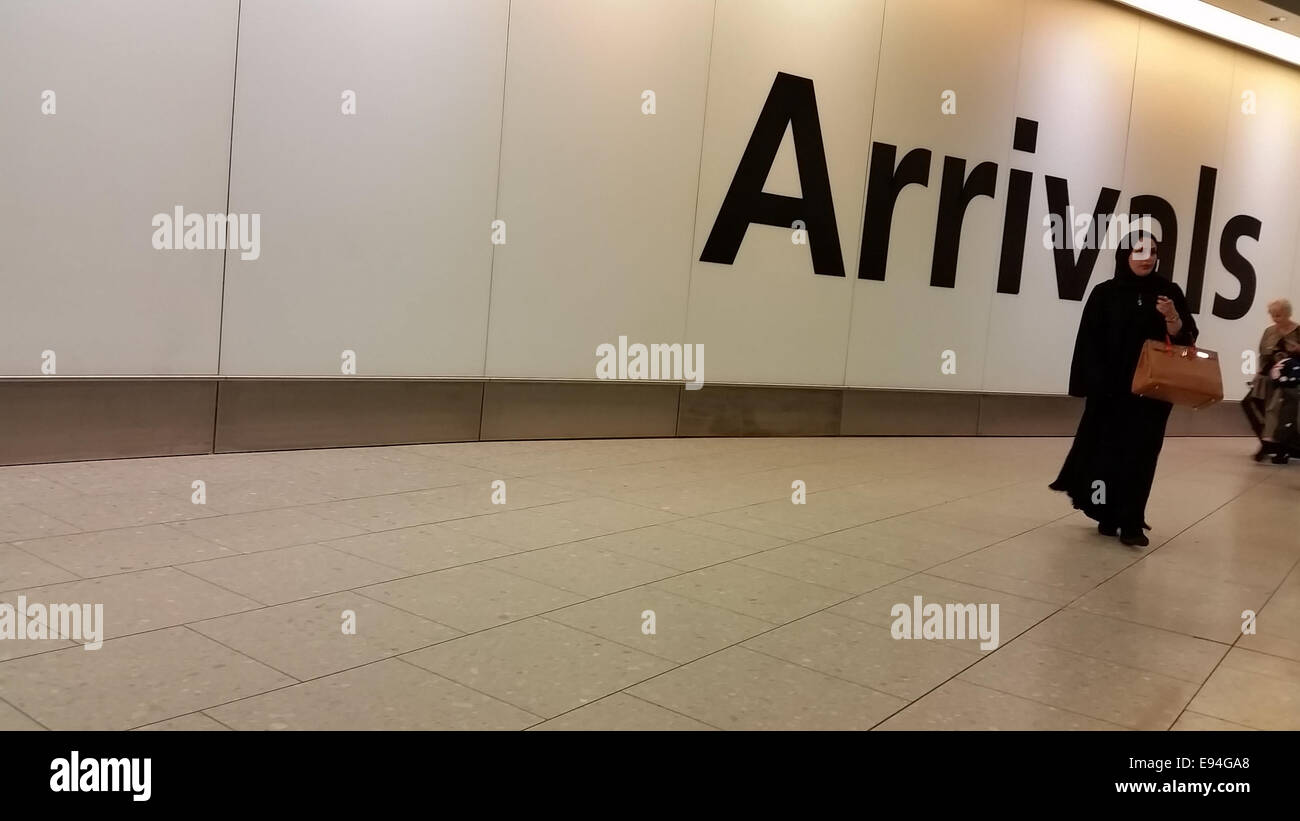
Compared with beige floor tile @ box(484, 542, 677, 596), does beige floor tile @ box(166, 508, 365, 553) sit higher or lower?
higher

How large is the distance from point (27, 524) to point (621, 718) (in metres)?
3.53

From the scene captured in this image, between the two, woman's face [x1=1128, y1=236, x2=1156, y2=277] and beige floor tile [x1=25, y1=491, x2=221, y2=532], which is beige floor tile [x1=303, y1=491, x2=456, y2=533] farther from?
woman's face [x1=1128, y1=236, x2=1156, y2=277]

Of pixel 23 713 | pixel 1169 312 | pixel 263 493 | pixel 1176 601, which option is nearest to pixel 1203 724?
pixel 1176 601

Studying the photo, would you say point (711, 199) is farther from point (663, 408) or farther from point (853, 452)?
point (853, 452)

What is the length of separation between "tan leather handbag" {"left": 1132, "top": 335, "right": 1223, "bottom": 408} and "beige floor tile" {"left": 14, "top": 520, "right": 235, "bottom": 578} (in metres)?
5.52

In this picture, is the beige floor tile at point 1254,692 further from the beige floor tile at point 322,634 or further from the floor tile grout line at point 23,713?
the floor tile grout line at point 23,713

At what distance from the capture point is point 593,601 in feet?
16.0

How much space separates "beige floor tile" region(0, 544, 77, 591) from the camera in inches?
173

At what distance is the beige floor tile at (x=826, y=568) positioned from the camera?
221 inches

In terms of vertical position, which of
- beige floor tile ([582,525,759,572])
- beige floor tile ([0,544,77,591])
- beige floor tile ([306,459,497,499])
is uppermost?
beige floor tile ([306,459,497,499])

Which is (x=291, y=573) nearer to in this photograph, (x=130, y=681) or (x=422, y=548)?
(x=422, y=548)

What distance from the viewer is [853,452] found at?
35.5 feet

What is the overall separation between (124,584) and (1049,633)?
422 cm

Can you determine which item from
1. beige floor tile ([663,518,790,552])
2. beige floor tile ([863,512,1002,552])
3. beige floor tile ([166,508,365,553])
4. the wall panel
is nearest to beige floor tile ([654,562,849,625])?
beige floor tile ([663,518,790,552])
